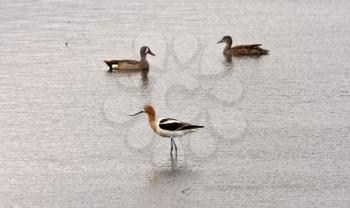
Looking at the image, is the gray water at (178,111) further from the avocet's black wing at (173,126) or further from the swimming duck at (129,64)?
the avocet's black wing at (173,126)

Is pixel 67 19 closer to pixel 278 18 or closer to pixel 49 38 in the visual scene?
pixel 49 38

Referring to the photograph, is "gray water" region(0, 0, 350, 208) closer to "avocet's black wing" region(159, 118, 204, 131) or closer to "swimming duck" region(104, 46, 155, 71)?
"swimming duck" region(104, 46, 155, 71)

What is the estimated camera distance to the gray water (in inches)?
485

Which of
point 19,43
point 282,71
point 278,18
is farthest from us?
point 278,18

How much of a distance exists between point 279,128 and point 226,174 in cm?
282

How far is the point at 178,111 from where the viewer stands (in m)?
16.9

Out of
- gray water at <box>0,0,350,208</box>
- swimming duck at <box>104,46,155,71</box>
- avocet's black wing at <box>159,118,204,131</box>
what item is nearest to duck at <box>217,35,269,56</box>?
gray water at <box>0,0,350,208</box>

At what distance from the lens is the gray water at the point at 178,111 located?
40.4ft

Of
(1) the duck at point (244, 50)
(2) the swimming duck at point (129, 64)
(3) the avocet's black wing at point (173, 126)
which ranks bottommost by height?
(3) the avocet's black wing at point (173, 126)

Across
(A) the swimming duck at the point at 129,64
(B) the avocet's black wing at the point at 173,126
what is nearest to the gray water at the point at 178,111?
(A) the swimming duck at the point at 129,64

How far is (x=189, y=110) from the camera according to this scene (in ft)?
55.9

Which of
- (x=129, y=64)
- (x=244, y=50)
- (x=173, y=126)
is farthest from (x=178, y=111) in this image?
(x=244, y=50)

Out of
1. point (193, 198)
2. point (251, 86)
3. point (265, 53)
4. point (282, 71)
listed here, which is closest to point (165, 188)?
point (193, 198)

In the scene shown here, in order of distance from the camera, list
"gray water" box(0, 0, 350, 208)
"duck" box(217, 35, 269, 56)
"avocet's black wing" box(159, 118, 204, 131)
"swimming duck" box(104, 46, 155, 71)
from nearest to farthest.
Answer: "gray water" box(0, 0, 350, 208), "avocet's black wing" box(159, 118, 204, 131), "swimming duck" box(104, 46, 155, 71), "duck" box(217, 35, 269, 56)
